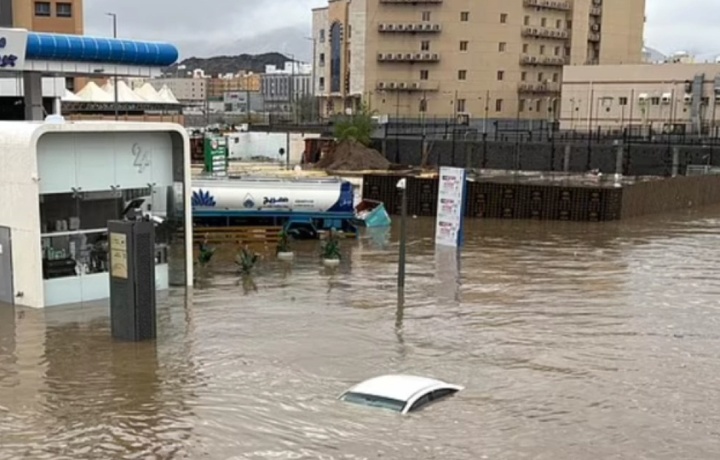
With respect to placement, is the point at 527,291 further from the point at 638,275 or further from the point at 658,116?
the point at 658,116

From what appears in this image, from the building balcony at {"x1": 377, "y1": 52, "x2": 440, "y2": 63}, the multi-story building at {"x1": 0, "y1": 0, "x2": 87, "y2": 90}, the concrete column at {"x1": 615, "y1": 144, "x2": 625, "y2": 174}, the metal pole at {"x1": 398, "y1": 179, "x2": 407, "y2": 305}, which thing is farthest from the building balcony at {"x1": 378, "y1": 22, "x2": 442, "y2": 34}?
the metal pole at {"x1": 398, "y1": 179, "x2": 407, "y2": 305}

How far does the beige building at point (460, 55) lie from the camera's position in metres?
105

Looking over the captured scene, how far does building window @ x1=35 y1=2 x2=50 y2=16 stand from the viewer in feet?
251

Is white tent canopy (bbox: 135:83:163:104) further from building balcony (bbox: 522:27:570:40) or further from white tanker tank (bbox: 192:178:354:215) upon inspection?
building balcony (bbox: 522:27:570:40)

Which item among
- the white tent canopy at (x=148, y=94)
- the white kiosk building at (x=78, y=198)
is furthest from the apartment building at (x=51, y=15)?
the white kiosk building at (x=78, y=198)

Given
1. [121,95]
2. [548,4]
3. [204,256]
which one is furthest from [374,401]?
[548,4]

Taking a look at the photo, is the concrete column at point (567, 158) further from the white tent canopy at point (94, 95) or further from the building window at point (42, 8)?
the building window at point (42, 8)

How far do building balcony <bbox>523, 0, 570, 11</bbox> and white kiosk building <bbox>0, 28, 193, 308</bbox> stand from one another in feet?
297

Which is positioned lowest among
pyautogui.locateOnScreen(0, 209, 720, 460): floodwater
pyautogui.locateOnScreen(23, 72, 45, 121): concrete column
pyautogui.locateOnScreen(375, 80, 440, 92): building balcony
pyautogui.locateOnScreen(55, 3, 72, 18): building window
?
pyautogui.locateOnScreen(0, 209, 720, 460): floodwater

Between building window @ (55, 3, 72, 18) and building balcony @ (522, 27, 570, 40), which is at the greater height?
building balcony @ (522, 27, 570, 40)

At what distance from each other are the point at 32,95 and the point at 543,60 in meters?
82.4

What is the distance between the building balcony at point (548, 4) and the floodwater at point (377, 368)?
8424 centimetres

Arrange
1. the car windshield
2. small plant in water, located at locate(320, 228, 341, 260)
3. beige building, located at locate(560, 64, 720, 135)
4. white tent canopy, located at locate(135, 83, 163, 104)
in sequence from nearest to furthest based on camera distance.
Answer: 1. the car windshield
2. small plant in water, located at locate(320, 228, 341, 260)
3. white tent canopy, located at locate(135, 83, 163, 104)
4. beige building, located at locate(560, 64, 720, 135)

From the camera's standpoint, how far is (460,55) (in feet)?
346
